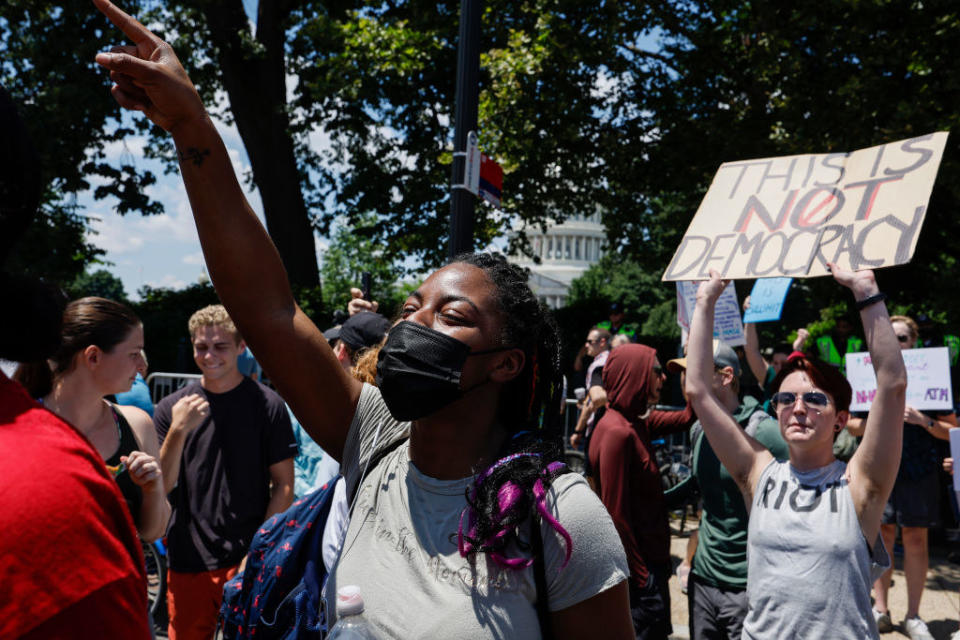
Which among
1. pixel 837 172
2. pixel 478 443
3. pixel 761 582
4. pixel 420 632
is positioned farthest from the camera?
pixel 837 172

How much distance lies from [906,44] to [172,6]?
11890 millimetres

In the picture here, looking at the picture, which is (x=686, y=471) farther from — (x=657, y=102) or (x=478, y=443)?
(x=657, y=102)

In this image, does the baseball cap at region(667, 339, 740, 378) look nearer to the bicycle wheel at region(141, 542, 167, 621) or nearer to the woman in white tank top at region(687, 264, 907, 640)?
the woman in white tank top at region(687, 264, 907, 640)

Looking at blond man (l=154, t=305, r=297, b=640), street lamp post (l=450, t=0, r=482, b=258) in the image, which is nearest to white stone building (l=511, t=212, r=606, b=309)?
street lamp post (l=450, t=0, r=482, b=258)

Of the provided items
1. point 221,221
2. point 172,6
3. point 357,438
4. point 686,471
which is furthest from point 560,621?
point 172,6

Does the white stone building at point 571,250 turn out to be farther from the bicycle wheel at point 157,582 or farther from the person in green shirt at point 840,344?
A: the bicycle wheel at point 157,582

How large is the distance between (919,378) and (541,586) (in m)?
4.48

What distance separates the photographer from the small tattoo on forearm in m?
1.51

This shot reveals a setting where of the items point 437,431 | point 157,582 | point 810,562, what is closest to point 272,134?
point 157,582

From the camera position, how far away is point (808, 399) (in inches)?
116

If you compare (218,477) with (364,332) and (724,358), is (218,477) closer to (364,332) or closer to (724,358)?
(364,332)

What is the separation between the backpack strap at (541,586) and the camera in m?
1.52

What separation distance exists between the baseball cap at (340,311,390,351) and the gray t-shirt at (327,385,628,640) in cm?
230

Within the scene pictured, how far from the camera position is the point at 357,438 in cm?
186
